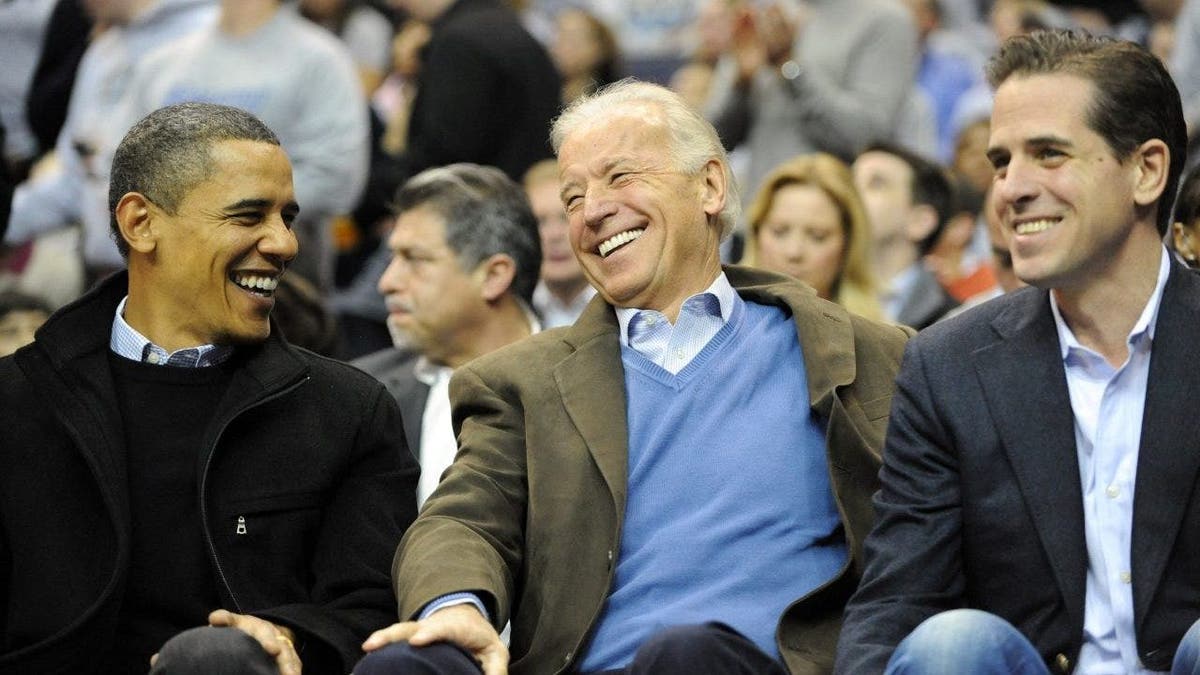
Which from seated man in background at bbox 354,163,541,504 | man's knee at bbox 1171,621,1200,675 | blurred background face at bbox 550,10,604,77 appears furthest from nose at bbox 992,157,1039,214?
blurred background face at bbox 550,10,604,77

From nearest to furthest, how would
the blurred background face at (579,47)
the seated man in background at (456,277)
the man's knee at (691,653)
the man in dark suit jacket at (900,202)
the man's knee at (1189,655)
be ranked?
1. the man's knee at (1189,655)
2. the man's knee at (691,653)
3. the seated man in background at (456,277)
4. the man in dark suit jacket at (900,202)
5. the blurred background face at (579,47)

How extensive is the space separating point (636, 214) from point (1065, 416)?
1.10 meters

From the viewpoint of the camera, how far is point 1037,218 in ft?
12.0

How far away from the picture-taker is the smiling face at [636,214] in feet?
13.9

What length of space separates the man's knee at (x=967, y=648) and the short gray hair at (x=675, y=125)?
1411 millimetres

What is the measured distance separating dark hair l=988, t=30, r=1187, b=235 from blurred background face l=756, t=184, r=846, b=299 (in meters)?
2.96

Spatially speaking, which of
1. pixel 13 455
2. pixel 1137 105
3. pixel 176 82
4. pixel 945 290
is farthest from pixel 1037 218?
pixel 176 82

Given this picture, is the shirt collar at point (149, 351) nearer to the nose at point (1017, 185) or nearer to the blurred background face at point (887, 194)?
the nose at point (1017, 185)

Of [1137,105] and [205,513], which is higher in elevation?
[1137,105]

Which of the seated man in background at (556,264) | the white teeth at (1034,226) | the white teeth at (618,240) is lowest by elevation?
the seated man in background at (556,264)

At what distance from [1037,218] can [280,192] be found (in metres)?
1.53

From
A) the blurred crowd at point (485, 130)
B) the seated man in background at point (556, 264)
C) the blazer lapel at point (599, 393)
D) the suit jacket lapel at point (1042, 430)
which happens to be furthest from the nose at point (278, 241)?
the seated man in background at point (556, 264)

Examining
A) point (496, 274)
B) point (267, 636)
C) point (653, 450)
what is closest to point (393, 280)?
point (496, 274)

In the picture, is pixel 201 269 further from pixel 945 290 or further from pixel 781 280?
pixel 945 290
